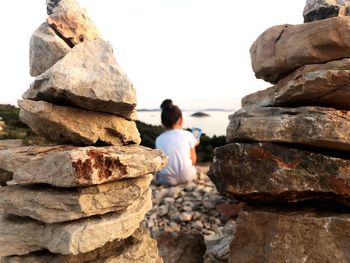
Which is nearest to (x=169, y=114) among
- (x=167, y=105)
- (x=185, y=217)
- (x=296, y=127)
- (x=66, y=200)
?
(x=167, y=105)

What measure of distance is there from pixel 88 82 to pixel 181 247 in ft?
9.76

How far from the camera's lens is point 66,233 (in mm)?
3816

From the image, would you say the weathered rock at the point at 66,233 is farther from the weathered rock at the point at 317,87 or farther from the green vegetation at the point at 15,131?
the green vegetation at the point at 15,131

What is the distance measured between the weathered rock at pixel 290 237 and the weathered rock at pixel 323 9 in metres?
2.32

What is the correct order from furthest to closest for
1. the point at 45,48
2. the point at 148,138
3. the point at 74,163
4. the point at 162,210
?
the point at 148,138, the point at 162,210, the point at 45,48, the point at 74,163

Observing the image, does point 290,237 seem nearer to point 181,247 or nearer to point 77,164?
point 181,247

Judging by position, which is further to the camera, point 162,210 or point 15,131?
point 15,131

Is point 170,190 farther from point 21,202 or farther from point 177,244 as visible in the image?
point 21,202

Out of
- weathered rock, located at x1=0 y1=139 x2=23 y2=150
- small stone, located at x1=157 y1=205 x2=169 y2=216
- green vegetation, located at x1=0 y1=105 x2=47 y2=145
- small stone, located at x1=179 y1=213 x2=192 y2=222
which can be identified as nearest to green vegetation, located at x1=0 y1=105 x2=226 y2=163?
green vegetation, located at x1=0 y1=105 x2=47 y2=145

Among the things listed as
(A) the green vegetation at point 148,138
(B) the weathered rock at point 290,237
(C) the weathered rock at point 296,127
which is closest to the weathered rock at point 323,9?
(C) the weathered rock at point 296,127

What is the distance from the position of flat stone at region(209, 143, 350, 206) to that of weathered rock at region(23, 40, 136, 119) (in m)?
1.33

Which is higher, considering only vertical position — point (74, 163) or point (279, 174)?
point (74, 163)

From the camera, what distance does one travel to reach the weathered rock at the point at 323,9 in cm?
513

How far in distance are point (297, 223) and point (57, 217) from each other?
2.48m
